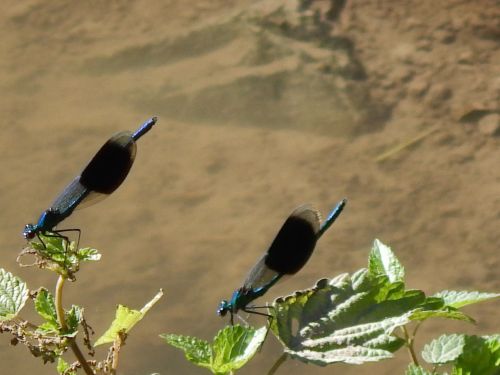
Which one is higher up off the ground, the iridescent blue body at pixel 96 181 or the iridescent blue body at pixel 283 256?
the iridescent blue body at pixel 96 181

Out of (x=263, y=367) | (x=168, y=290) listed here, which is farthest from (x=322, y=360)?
(x=168, y=290)

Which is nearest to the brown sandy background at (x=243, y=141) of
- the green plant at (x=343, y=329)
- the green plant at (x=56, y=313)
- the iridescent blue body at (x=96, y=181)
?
the iridescent blue body at (x=96, y=181)

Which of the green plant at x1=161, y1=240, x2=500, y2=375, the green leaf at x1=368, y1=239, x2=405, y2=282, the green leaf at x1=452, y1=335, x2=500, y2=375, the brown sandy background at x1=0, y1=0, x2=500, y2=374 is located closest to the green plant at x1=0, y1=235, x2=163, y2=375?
the green plant at x1=161, y1=240, x2=500, y2=375

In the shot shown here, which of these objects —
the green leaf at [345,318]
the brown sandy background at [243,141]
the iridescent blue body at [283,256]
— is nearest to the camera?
the green leaf at [345,318]

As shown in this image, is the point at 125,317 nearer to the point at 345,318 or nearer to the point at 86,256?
the point at 86,256

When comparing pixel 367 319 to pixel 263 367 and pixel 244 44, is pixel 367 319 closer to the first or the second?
pixel 263 367

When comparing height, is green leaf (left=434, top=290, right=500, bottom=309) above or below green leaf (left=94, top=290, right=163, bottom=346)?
below

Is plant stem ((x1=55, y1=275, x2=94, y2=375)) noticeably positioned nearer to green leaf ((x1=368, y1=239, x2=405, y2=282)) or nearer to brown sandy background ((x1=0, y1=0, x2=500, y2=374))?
green leaf ((x1=368, y1=239, x2=405, y2=282))

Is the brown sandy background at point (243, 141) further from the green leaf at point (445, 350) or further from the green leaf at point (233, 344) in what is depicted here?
the green leaf at point (233, 344)
